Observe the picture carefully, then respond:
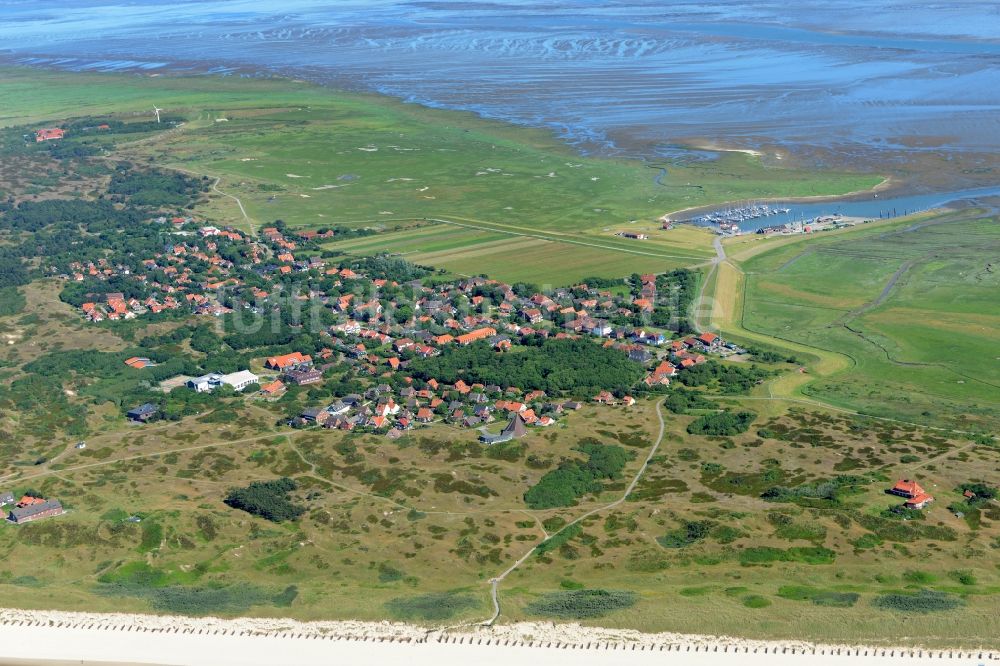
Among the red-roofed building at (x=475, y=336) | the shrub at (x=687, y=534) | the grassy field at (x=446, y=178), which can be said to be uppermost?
the grassy field at (x=446, y=178)

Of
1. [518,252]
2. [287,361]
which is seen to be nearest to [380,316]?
[287,361]

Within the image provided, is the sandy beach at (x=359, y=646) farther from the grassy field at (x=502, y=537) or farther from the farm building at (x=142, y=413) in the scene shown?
the farm building at (x=142, y=413)

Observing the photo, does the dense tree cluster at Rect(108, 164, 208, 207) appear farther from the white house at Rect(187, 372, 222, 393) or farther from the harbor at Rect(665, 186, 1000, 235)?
the white house at Rect(187, 372, 222, 393)

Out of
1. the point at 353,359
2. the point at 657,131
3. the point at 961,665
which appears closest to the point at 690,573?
the point at 961,665

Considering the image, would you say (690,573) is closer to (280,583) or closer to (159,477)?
(280,583)

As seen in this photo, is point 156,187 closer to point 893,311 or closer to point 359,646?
point 893,311

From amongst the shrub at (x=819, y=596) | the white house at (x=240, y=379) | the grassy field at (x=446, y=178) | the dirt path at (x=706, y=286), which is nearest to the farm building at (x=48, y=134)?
the grassy field at (x=446, y=178)

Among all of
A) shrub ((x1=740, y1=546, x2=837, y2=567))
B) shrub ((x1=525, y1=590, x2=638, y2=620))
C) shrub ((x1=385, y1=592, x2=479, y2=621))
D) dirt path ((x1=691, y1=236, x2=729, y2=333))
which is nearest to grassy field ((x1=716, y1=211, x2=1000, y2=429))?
dirt path ((x1=691, y1=236, x2=729, y2=333))
